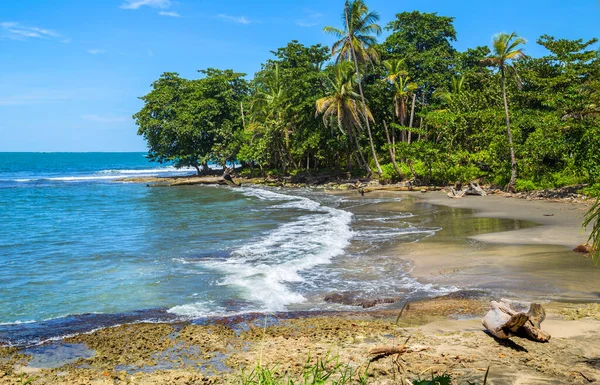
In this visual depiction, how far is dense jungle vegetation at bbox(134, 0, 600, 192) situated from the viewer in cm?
2636

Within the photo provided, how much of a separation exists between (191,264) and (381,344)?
25.8 ft

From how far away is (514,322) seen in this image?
21.6 ft

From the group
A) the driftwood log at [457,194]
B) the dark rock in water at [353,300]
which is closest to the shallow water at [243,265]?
the dark rock in water at [353,300]

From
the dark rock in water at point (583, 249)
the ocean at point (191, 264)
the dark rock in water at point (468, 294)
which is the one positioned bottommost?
the ocean at point (191, 264)

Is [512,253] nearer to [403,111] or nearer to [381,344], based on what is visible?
[381,344]

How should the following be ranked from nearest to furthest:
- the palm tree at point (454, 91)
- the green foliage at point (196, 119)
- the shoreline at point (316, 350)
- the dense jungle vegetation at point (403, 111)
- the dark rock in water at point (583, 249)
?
the shoreline at point (316, 350) → the dark rock in water at point (583, 249) → the dense jungle vegetation at point (403, 111) → the palm tree at point (454, 91) → the green foliage at point (196, 119)

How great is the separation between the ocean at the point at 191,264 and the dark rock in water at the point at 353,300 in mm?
165

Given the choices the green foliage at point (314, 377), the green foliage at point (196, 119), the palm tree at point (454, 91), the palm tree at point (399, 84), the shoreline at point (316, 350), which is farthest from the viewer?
the green foliage at point (196, 119)

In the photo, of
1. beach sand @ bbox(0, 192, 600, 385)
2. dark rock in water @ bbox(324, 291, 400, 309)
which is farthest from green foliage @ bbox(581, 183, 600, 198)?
dark rock in water @ bbox(324, 291, 400, 309)

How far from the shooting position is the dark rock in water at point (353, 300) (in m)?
9.13

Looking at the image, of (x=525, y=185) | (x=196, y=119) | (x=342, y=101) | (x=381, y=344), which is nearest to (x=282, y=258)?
(x=381, y=344)

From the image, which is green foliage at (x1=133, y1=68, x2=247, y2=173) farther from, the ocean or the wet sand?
the wet sand

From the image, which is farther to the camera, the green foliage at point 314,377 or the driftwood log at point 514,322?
the driftwood log at point 514,322

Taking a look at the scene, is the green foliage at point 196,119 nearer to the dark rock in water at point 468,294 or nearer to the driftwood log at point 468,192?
the driftwood log at point 468,192
